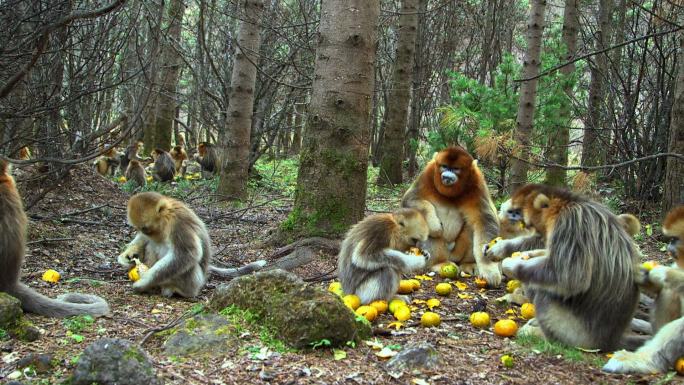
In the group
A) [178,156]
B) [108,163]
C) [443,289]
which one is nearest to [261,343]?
[443,289]

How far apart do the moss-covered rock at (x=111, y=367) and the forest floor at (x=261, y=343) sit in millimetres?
205

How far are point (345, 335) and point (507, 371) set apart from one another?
922 mm

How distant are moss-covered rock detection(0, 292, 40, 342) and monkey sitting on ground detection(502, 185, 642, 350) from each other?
2.97m

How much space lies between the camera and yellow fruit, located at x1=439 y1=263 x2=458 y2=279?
5.71 metres

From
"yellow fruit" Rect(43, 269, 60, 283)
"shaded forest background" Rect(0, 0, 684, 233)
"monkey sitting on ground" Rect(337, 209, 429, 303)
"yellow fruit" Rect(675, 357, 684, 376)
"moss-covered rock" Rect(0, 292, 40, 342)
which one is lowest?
"yellow fruit" Rect(43, 269, 60, 283)

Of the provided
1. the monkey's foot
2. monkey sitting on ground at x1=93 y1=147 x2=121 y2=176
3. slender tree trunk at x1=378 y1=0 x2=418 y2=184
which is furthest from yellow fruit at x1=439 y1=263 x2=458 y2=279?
monkey sitting on ground at x1=93 y1=147 x2=121 y2=176

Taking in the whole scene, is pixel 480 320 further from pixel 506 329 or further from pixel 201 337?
pixel 201 337

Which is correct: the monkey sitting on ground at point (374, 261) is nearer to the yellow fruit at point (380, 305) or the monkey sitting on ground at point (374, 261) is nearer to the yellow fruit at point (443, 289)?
the yellow fruit at point (380, 305)

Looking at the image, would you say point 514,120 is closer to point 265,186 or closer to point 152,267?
point 265,186

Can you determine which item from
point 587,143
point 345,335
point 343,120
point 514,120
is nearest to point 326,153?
point 343,120

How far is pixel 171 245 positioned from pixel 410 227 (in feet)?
6.59

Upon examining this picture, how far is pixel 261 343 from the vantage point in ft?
11.9

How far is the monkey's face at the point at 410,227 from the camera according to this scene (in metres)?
4.85

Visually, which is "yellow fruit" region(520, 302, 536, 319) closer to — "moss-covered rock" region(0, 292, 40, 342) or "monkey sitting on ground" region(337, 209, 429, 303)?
"monkey sitting on ground" region(337, 209, 429, 303)
